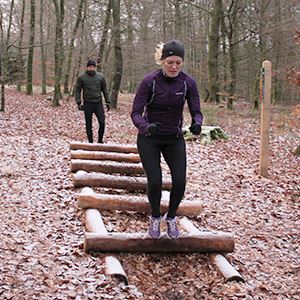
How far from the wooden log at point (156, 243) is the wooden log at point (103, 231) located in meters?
0.18

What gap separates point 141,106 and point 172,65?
1.80 ft

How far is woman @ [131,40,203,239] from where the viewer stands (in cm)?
483

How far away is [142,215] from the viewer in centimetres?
671

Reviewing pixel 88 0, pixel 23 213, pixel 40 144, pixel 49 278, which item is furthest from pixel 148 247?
pixel 88 0

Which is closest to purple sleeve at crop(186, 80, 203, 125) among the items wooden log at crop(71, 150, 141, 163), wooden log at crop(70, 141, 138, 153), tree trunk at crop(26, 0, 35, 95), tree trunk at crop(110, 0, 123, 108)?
wooden log at crop(71, 150, 141, 163)

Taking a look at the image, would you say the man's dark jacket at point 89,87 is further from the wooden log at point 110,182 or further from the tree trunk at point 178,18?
the tree trunk at point 178,18

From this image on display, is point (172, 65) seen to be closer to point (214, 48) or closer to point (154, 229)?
point (154, 229)

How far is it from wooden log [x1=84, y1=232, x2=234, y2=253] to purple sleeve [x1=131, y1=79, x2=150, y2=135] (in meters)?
1.33

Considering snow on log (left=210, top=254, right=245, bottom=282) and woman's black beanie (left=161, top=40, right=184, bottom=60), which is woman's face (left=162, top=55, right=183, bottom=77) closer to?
woman's black beanie (left=161, top=40, right=184, bottom=60)

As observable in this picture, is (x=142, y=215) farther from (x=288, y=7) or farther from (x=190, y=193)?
(x=288, y=7)

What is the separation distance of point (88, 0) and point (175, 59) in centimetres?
2532

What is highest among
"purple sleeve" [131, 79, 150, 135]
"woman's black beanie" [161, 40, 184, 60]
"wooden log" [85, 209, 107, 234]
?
"woman's black beanie" [161, 40, 184, 60]

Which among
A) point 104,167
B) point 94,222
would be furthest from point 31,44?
point 94,222

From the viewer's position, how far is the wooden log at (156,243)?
524cm
